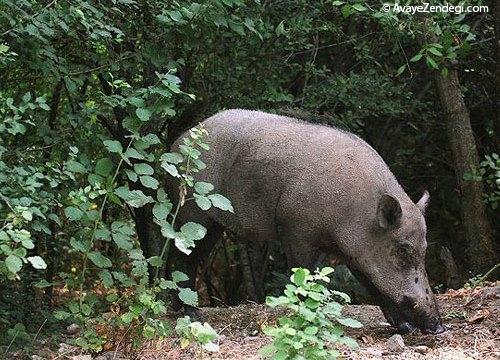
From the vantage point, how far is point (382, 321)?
5488mm

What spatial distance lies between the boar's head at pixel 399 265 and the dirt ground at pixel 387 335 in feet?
0.42

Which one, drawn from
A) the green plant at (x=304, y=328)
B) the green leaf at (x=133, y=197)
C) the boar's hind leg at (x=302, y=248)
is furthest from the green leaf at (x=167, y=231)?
the boar's hind leg at (x=302, y=248)

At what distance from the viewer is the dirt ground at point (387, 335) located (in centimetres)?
428

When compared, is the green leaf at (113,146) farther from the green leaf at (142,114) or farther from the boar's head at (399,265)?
the boar's head at (399,265)

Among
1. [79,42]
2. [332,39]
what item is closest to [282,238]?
[79,42]

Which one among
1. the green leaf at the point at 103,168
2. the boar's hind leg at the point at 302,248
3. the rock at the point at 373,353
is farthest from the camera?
the boar's hind leg at the point at 302,248

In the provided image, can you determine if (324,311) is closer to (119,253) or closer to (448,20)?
(448,20)

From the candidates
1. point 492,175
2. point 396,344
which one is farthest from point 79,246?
point 492,175

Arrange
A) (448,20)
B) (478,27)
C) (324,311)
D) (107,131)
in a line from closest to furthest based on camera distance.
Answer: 1. (324,311)
2. (448,20)
3. (107,131)
4. (478,27)

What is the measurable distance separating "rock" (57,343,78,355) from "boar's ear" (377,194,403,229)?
2012mm

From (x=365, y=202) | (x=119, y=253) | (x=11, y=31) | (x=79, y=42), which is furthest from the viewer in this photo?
(x=119, y=253)

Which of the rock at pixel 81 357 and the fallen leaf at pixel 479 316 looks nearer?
the rock at pixel 81 357

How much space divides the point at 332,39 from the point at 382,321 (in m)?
3.69

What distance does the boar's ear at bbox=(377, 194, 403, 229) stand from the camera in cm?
485
